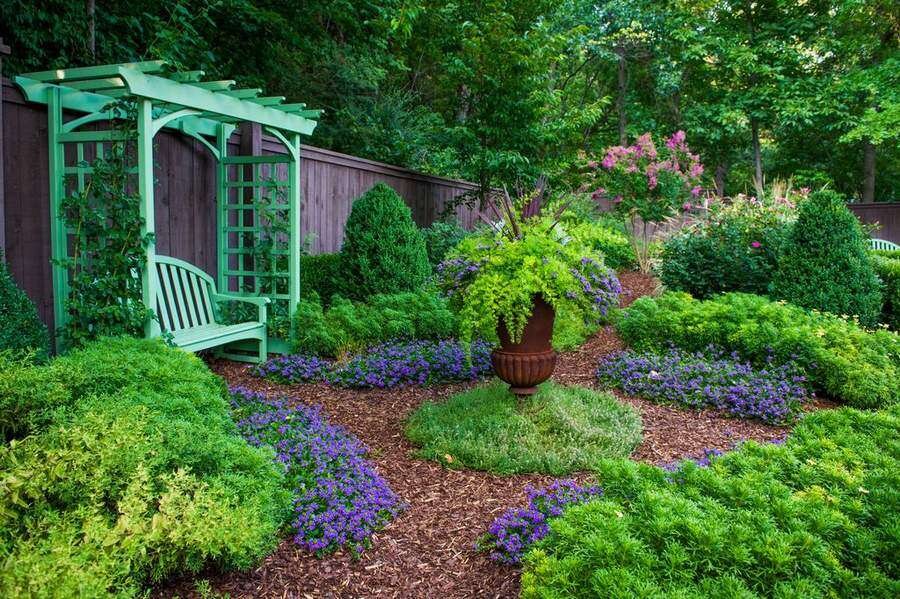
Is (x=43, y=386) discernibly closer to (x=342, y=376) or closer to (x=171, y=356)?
(x=171, y=356)

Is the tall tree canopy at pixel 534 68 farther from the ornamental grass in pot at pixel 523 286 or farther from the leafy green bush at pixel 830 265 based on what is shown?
the leafy green bush at pixel 830 265

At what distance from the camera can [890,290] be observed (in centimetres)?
716

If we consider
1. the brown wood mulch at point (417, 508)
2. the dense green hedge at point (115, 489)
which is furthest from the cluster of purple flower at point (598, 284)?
the dense green hedge at point (115, 489)

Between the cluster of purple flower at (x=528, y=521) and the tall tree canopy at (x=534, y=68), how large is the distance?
15.9 ft

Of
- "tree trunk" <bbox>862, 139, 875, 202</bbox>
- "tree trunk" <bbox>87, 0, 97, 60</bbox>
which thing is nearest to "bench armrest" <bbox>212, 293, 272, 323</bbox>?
"tree trunk" <bbox>87, 0, 97, 60</bbox>

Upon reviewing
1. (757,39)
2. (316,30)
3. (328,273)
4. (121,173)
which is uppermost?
(757,39)

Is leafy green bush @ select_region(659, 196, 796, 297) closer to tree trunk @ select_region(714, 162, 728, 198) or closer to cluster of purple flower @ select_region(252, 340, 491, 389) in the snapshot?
cluster of purple flower @ select_region(252, 340, 491, 389)

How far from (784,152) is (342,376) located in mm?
18194

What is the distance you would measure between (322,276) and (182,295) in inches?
70.4

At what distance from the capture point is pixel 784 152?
742 inches

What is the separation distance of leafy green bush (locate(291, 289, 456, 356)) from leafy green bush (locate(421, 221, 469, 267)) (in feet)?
7.90

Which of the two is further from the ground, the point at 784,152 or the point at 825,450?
the point at 784,152

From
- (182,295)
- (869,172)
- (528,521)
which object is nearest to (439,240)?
(182,295)

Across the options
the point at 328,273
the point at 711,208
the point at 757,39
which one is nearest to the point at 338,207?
the point at 328,273
